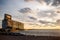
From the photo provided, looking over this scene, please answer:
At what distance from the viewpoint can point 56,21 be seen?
200 centimetres

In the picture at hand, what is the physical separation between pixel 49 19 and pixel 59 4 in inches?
9.9

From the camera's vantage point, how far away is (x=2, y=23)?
82.1 inches

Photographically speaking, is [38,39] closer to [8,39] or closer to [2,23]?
[8,39]

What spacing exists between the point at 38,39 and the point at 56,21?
13.9 inches

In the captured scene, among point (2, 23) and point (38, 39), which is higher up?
point (2, 23)

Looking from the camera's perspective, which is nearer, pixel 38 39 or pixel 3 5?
pixel 38 39

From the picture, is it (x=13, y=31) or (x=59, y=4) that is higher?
(x=59, y=4)

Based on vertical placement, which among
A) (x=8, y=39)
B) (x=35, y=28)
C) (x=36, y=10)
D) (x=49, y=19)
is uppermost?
(x=36, y=10)

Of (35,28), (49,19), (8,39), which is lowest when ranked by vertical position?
(8,39)

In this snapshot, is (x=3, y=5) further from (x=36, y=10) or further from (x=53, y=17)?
(x=53, y=17)

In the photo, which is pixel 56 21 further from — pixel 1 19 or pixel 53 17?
pixel 1 19

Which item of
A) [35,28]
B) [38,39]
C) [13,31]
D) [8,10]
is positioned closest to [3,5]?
[8,10]

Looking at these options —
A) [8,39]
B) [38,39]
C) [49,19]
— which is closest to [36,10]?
[49,19]

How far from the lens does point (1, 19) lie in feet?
6.92
